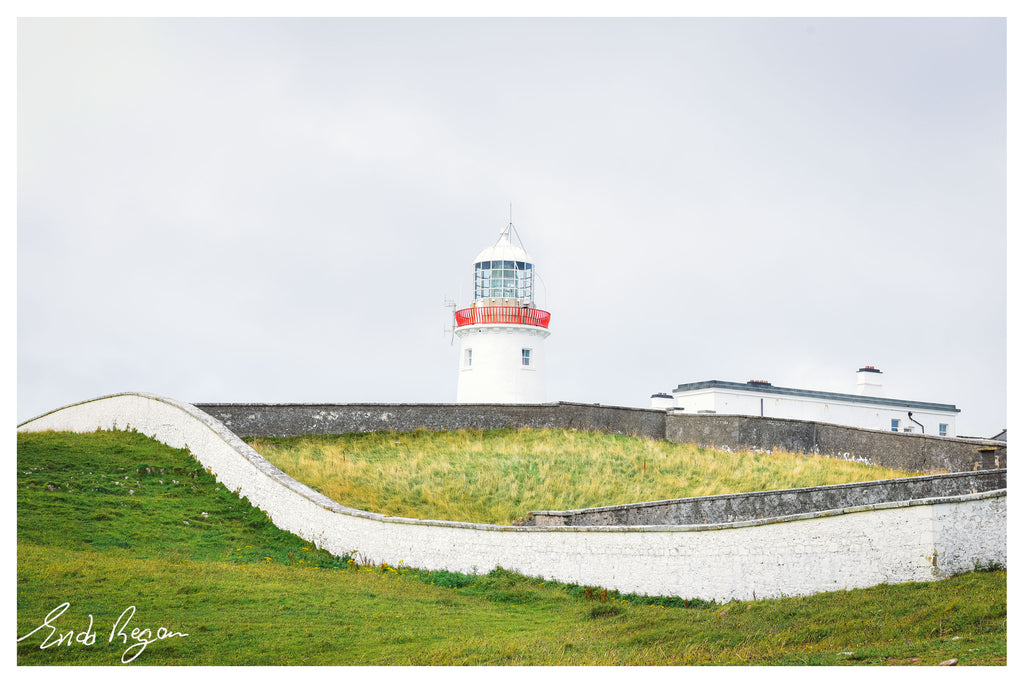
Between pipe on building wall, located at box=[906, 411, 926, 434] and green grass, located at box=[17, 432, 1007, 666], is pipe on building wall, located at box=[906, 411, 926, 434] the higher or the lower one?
the higher one

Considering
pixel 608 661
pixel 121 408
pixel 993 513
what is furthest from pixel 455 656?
pixel 121 408

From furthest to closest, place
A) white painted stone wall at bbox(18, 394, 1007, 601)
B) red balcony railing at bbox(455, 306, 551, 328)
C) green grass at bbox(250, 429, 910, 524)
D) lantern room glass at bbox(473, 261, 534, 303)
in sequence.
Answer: lantern room glass at bbox(473, 261, 534, 303) → red balcony railing at bbox(455, 306, 551, 328) → green grass at bbox(250, 429, 910, 524) → white painted stone wall at bbox(18, 394, 1007, 601)

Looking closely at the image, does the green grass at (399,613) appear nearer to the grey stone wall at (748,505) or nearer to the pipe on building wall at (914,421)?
the grey stone wall at (748,505)

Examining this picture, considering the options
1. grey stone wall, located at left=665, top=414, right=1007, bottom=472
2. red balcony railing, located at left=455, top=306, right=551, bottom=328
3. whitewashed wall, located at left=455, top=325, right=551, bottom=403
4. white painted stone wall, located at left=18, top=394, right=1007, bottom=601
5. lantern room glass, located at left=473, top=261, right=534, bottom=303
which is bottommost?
white painted stone wall, located at left=18, top=394, right=1007, bottom=601

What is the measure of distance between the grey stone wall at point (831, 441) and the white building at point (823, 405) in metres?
5.29

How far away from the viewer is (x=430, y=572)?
1605cm

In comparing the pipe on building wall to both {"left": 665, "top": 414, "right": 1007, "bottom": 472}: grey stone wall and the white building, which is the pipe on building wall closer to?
the white building

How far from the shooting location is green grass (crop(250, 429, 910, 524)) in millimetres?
21844

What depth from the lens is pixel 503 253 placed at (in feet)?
114

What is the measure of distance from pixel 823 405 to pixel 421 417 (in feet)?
62.1

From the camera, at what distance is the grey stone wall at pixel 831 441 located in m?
25.3
